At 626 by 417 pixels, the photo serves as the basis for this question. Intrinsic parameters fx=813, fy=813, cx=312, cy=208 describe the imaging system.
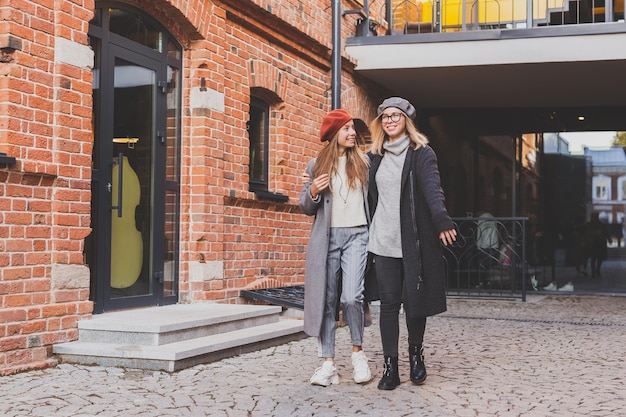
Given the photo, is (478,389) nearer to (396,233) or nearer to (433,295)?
(433,295)

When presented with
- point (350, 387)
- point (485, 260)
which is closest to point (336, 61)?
point (485, 260)

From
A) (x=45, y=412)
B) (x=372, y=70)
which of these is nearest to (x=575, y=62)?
(x=372, y=70)

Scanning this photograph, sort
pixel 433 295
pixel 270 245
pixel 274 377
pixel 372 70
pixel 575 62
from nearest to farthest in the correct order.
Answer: pixel 433 295 → pixel 274 377 → pixel 270 245 → pixel 575 62 → pixel 372 70

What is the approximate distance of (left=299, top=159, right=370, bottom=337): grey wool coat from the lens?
513 centimetres

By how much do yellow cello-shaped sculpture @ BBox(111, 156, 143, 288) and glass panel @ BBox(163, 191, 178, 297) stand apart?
426 mm

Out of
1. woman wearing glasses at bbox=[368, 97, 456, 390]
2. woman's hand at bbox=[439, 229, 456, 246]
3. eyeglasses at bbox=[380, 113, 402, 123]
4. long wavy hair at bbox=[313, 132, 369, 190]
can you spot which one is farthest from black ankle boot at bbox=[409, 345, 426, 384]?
eyeglasses at bbox=[380, 113, 402, 123]

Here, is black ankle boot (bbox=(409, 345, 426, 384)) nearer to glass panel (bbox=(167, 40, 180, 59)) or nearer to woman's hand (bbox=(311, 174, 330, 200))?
woman's hand (bbox=(311, 174, 330, 200))

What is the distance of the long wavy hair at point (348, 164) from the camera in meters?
5.24

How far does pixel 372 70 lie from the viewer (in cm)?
1166

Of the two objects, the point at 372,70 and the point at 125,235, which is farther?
the point at 372,70

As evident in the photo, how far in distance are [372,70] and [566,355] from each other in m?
6.04

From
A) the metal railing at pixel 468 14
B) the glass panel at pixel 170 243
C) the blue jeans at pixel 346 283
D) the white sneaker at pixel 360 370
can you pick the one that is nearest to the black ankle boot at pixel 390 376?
the white sneaker at pixel 360 370

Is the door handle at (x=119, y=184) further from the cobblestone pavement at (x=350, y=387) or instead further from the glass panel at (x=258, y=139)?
the glass panel at (x=258, y=139)

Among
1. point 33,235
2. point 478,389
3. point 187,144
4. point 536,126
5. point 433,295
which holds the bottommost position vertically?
point 478,389
